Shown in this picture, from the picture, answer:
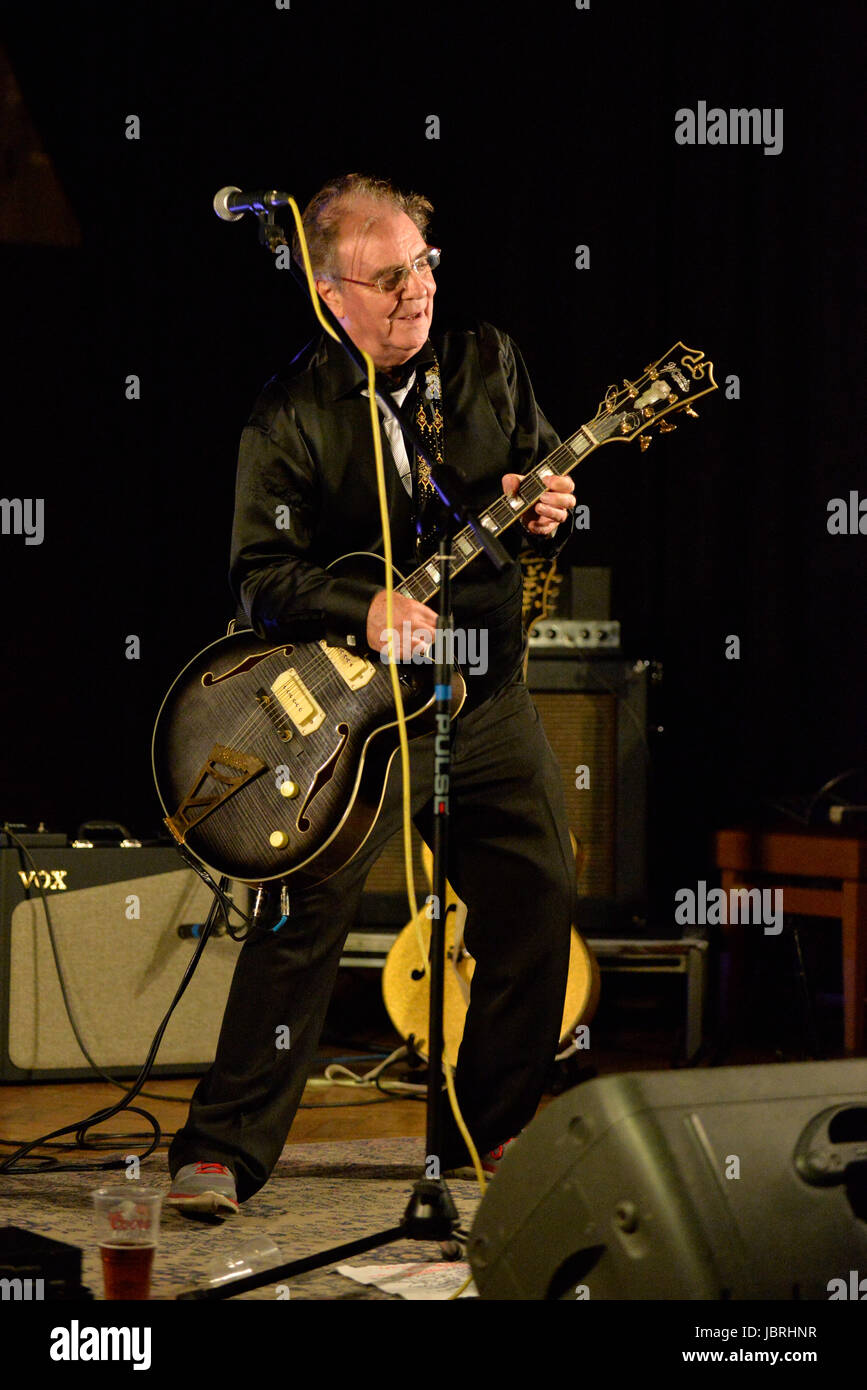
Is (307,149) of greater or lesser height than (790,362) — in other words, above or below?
above

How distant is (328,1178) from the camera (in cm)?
296

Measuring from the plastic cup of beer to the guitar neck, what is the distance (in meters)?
1.10

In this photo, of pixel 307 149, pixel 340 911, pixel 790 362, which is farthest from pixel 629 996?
pixel 307 149

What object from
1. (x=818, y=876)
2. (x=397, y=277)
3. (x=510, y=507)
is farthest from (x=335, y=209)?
(x=818, y=876)

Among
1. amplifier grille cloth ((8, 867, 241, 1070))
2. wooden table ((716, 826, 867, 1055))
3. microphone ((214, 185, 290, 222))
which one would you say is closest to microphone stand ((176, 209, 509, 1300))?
microphone ((214, 185, 290, 222))

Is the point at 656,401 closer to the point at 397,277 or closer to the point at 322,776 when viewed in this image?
the point at 397,277

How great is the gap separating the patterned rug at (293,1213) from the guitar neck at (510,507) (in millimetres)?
1088

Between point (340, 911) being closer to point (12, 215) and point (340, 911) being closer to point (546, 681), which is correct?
point (546, 681)

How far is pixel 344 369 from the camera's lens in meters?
2.82

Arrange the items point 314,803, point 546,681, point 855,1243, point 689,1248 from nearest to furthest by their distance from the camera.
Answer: point 689,1248
point 855,1243
point 314,803
point 546,681

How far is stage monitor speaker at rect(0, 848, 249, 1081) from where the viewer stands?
3924 mm
